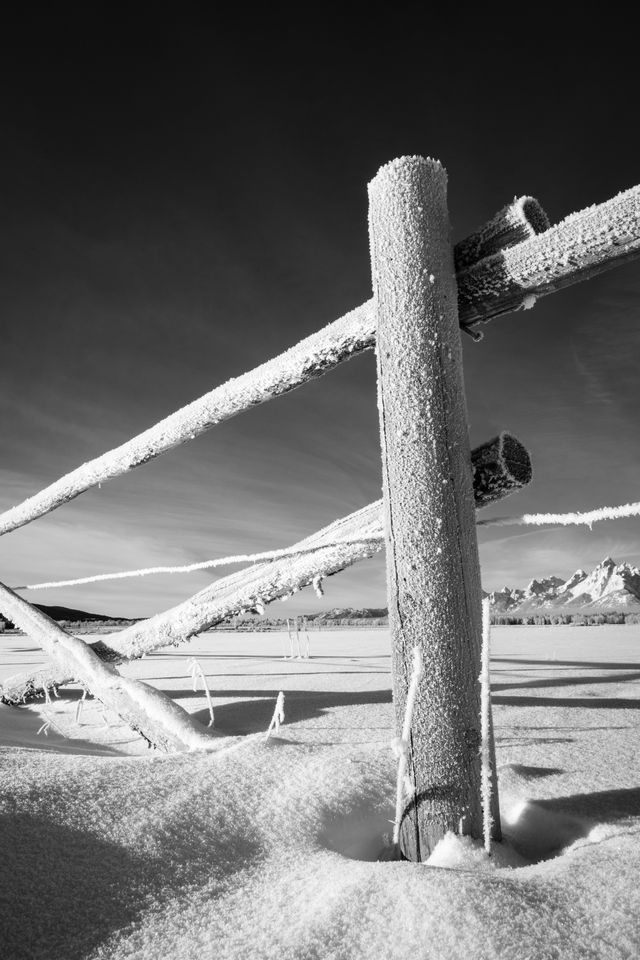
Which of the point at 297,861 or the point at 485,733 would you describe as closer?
the point at 297,861

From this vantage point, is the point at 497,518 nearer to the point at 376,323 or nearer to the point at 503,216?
the point at 376,323

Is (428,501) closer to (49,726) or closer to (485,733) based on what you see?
(485,733)

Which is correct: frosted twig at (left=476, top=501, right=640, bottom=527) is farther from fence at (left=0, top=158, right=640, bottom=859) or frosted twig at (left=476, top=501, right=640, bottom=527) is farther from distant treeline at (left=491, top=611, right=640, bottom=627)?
distant treeline at (left=491, top=611, right=640, bottom=627)

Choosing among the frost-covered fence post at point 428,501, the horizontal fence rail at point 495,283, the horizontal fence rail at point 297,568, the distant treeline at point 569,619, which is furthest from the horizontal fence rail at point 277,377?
the distant treeline at point 569,619

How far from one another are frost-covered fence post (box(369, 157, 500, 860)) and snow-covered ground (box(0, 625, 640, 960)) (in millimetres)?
143

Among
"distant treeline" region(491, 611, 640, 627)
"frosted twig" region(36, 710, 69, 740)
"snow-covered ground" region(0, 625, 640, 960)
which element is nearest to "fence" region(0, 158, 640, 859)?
"snow-covered ground" region(0, 625, 640, 960)

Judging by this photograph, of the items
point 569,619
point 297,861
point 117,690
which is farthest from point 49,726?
point 569,619

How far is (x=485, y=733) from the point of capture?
125 cm

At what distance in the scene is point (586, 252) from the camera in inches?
50.4

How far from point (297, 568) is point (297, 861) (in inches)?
39.5

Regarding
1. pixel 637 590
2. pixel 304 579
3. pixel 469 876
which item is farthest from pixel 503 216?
pixel 637 590

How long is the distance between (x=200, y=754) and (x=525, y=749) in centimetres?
121

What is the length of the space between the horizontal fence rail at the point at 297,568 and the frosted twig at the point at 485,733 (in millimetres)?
371

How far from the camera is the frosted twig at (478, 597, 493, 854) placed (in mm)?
1219
